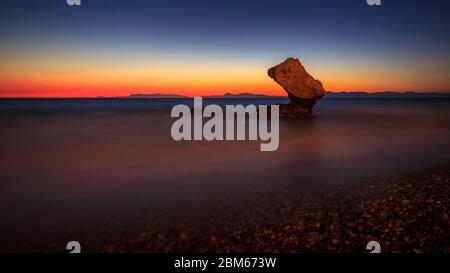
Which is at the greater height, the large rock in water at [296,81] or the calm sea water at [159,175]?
the large rock in water at [296,81]

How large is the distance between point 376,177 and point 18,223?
495 inches

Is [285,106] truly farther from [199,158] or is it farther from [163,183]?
[163,183]

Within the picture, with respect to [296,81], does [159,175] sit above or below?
below

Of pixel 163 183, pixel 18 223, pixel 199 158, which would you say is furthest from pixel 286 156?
pixel 18 223

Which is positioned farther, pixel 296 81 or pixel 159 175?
pixel 296 81

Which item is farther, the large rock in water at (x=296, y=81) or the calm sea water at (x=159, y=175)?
the large rock in water at (x=296, y=81)

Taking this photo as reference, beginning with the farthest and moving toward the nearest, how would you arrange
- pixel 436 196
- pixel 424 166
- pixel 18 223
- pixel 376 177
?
pixel 424 166
pixel 376 177
pixel 436 196
pixel 18 223

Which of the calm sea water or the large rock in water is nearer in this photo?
the calm sea water

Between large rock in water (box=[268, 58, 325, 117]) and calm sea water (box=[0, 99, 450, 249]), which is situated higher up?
large rock in water (box=[268, 58, 325, 117])
